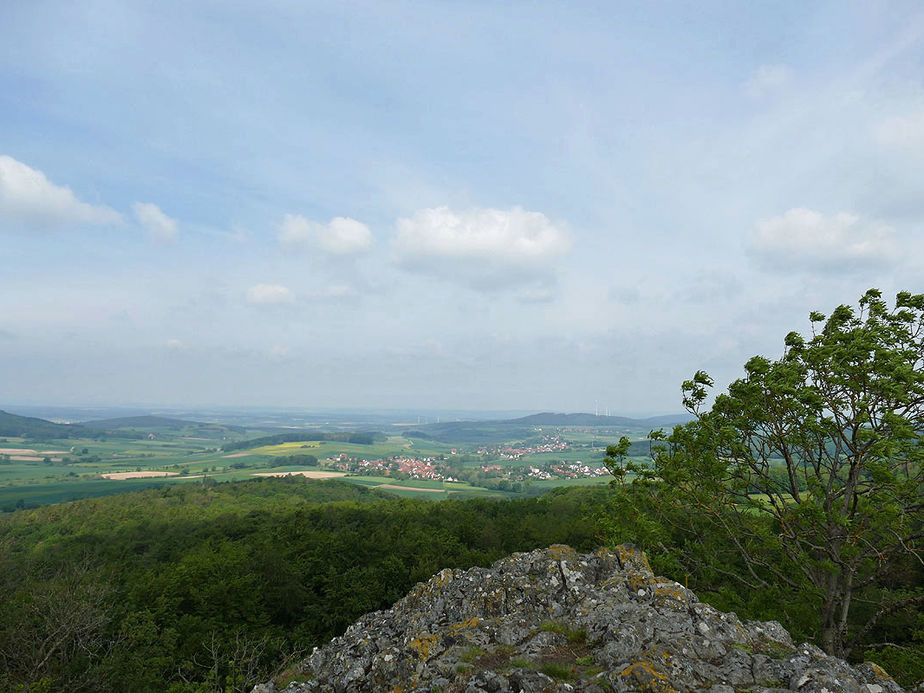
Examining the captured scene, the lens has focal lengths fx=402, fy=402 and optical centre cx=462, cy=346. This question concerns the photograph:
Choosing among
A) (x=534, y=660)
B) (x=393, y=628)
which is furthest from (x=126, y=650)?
(x=534, y=660)

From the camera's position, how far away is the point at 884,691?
28.3 feet

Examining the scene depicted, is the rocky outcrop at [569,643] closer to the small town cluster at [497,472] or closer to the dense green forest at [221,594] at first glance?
the dense green forest at [221,594]

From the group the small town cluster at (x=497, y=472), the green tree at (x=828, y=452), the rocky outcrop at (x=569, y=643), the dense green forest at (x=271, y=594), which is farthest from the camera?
the small town cluster at (x=497, y=472)

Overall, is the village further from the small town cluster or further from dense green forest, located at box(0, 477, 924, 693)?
dense green forest, located at box(0, 477, 924, 693)

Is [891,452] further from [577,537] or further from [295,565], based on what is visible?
[295,565]

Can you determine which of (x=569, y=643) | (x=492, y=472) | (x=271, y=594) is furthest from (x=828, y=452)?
(x=492, y=472)

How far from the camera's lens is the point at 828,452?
16.4 metres

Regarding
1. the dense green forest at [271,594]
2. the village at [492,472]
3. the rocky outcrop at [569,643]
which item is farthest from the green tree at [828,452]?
the village at [492,472]

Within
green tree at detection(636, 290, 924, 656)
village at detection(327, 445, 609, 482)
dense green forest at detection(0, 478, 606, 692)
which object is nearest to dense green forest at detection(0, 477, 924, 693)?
dense green forest at detection(0, 478, 606, 692)

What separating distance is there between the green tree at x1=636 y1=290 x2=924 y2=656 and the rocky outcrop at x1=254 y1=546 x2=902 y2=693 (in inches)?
175

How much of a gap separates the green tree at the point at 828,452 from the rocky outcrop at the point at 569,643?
4433mm

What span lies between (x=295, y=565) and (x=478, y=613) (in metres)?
24.5

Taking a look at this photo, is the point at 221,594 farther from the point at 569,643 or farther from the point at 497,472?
the point at 497,472

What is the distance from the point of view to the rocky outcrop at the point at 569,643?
349 inches
